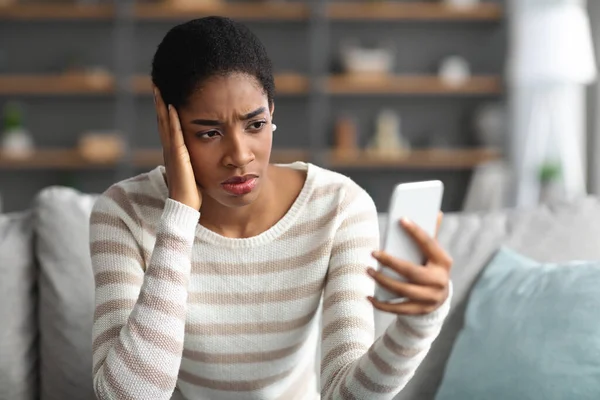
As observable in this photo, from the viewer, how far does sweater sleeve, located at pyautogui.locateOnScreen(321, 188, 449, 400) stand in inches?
47.0

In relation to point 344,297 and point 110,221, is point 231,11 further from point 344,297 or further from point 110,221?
point 344,297

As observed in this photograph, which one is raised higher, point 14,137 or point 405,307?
point 405,307

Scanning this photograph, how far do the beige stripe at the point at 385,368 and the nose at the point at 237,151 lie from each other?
1.17 feet

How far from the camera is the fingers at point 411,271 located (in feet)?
3.47

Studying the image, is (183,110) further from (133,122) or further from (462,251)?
(133,122)

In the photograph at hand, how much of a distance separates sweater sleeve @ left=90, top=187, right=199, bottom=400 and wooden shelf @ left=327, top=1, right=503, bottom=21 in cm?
419

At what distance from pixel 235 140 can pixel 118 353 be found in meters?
0.37

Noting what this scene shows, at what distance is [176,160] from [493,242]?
2.76 ft

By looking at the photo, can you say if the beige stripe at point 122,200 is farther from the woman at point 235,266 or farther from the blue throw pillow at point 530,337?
the blue throw pillow at point 530,337

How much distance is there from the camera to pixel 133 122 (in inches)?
224

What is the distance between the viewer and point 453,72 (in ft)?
18.1

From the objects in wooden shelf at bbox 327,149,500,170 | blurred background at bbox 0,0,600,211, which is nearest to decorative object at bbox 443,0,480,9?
blurred background at bbox 0,0,600,211

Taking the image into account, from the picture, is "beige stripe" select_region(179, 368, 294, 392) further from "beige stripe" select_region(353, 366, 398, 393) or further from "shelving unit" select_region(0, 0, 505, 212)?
"shelving unit" select_region(0, 0, 505, 212)

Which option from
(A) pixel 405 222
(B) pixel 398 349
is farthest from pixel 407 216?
(B) pixel 398 349
